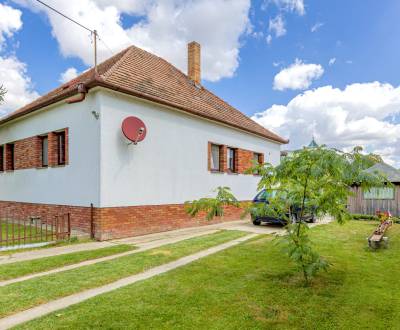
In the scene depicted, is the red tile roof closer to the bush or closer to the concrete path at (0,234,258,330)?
the concrete path at (0,234,258,330)

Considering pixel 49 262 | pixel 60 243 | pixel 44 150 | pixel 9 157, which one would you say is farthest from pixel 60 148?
pixel 49 262

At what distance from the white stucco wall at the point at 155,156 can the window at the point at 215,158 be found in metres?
0.37

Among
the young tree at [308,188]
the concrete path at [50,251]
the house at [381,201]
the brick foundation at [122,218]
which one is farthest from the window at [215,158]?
the young tree at [308,188]

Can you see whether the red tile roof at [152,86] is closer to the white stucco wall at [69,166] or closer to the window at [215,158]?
the white stucco wall at [69,166]

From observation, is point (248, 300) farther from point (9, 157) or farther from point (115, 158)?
point (9, 157)

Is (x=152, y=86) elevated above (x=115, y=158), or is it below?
above

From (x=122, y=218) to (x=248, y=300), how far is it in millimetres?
6025

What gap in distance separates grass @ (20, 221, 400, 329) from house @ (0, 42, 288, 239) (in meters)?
4.30

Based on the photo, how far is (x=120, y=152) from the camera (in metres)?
9.45

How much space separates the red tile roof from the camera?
9859 millimetres

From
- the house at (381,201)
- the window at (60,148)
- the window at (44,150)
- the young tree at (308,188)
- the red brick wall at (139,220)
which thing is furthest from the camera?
the house at (381,201)

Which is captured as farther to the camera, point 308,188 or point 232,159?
point 232,159

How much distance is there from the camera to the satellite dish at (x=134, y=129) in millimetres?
9281

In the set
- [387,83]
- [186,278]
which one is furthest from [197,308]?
[387,83]
